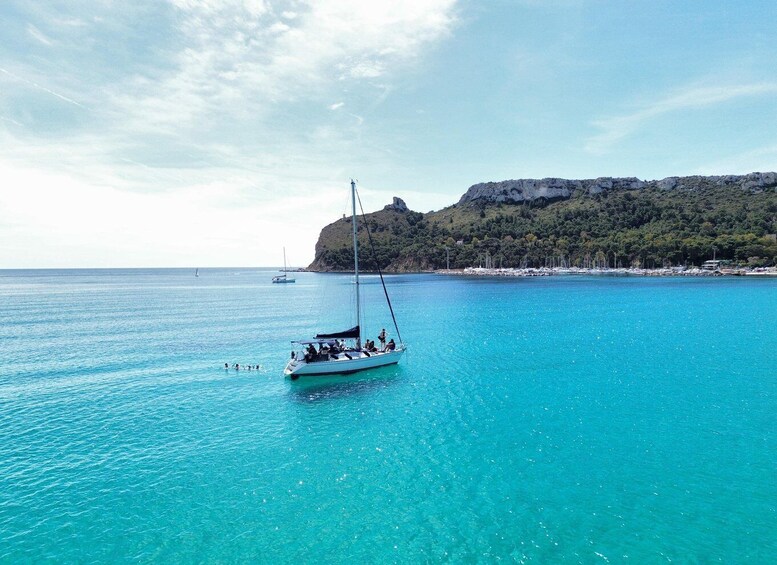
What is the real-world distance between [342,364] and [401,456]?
19.5m

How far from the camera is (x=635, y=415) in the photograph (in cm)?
3291

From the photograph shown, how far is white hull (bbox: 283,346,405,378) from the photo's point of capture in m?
44.3

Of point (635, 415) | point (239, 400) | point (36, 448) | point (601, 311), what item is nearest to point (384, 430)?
point (239, 400)

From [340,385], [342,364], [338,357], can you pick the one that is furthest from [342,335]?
[340,385]

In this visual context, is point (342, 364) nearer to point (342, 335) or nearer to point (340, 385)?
point (340, 385)

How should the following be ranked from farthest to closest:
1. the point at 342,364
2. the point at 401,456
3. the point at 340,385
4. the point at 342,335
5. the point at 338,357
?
1. the point at 342,335
2. the point at 338,357
3. the point at 342,364
4. the point at 340,385
5. the point at 401,456

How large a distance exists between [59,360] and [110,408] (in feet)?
77.1

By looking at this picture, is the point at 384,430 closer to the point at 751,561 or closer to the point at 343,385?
the point at 343,385

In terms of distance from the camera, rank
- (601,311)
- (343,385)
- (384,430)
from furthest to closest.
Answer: (601,311)
(343,385)
(384,430)

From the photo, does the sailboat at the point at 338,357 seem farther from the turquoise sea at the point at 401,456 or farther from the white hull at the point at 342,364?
the turquoise sea at the point at 401,456

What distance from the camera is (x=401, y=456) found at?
27.1 meters

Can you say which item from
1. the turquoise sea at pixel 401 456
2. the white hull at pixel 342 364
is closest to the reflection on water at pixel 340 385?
the turquoise sea at pixel 401 456

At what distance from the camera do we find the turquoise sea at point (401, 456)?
62.8 feet

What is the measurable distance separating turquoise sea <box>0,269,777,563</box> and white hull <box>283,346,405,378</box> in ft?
3.57
